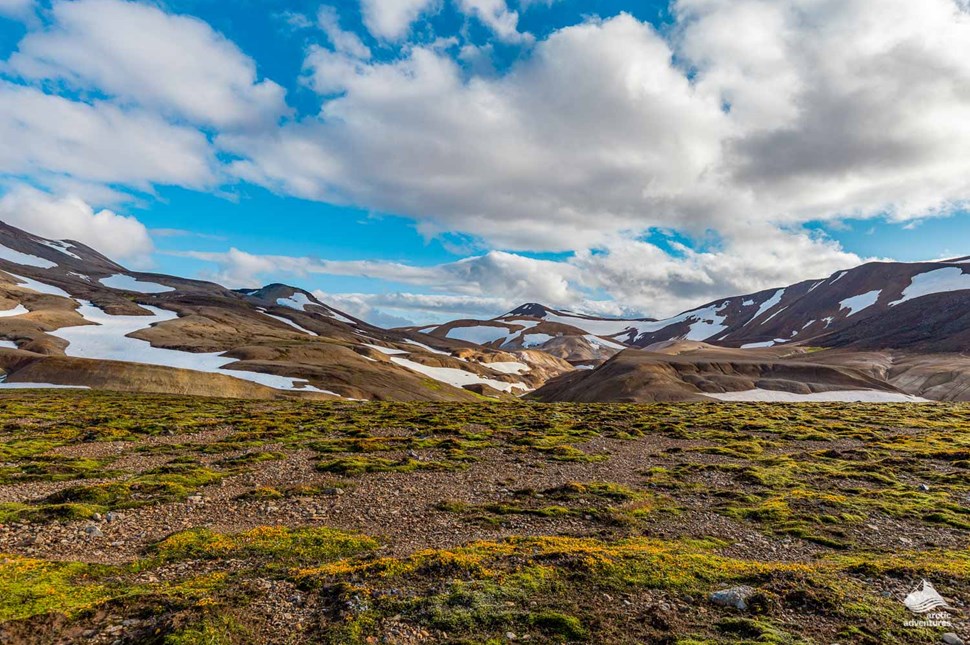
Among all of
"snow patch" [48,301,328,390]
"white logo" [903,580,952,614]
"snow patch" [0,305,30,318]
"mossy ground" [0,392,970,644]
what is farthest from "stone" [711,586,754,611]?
"snow patch" [0,305,30,318]

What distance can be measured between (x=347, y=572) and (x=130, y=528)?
1100 centimetres

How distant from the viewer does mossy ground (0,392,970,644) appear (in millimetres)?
12156

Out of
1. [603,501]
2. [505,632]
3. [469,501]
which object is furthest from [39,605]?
[603,501]

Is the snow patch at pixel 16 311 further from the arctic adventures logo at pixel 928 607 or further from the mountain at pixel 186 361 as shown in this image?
the arctic adventures logo at pixel 928 607

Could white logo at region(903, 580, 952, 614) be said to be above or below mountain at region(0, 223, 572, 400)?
above

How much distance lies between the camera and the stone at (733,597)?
13.4 m

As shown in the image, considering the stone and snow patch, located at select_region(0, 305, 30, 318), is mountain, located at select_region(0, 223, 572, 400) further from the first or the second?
the stone

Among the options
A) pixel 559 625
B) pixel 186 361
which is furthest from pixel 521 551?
pixel 186 361

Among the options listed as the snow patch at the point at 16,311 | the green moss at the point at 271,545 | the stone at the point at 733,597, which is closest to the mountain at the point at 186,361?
the snow patch at the point at 16,311

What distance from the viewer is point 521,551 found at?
17.0 m

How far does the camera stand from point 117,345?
148m

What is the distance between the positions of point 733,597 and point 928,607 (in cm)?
525

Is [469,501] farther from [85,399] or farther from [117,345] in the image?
[117,345]

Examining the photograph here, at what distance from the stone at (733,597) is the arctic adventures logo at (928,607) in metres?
3.68
